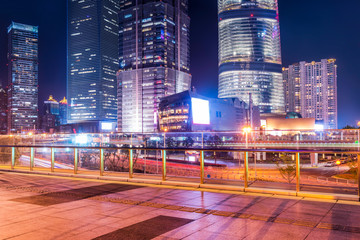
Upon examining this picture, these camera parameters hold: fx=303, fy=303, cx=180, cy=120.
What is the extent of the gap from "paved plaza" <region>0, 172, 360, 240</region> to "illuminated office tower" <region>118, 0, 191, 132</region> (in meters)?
172

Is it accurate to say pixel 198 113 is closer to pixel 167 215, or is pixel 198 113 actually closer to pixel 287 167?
pixel 287 167

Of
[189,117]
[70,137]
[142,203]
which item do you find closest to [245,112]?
[189,117]

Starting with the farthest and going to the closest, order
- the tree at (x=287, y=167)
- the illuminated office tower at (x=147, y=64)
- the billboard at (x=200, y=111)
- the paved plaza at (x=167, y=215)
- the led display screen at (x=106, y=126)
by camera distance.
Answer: the illuminated office tower at (x=147, y=64) → the led display screen at (x=106, y=126) → the billboard at (x=200, y=111) → the tree at (x=287, y=167) → the paved plaza at (x=167, y=215)

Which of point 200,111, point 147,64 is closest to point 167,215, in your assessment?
point 200,111

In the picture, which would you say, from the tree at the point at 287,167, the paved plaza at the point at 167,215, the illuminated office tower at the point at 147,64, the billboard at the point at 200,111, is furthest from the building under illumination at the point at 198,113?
the paved plaza at the point at 167,215

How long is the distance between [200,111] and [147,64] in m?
81.8

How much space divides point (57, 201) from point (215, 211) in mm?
3937

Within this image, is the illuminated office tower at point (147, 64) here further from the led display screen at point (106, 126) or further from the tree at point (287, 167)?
the tree at point (287, 167)

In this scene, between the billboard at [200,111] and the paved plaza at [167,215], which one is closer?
the paved plaza at [167,215]

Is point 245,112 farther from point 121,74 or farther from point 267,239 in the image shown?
point 267,239

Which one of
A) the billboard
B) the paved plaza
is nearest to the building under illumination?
the billboard

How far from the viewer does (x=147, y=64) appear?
616ft

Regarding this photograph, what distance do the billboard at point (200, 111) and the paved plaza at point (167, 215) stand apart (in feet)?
344

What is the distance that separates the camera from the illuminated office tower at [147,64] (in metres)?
184
